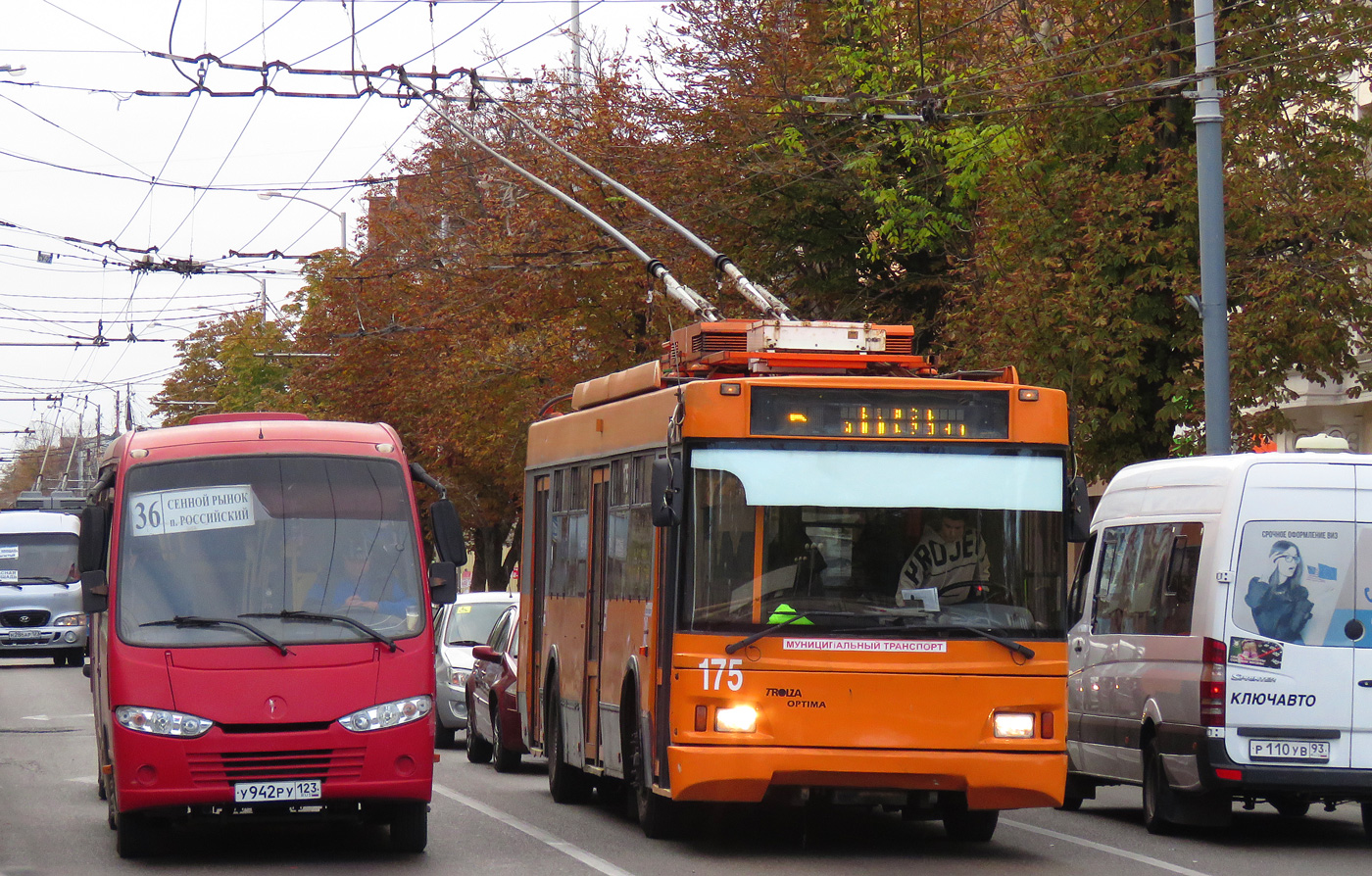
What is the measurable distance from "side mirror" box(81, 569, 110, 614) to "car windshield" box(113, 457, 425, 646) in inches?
2.7

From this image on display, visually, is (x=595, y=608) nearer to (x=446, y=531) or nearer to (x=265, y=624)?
(x=446, y=531)

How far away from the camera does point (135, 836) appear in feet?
36.9

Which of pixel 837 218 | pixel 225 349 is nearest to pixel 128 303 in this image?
pixel 837 218

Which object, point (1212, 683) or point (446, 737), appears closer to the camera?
point (1212, 683)

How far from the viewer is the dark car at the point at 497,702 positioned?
1797 cm

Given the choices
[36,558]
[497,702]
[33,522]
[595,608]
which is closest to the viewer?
[595,608]

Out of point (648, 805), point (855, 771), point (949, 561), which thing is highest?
point (949, 561)

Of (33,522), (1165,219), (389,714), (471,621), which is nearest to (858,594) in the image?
(389,714)

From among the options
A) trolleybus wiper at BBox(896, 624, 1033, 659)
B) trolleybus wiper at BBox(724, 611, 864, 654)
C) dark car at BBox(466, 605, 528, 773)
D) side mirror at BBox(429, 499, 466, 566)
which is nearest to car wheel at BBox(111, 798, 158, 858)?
side mirror at BBox(429, 499, 466, 566)

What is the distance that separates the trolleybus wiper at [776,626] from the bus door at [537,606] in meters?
4.65

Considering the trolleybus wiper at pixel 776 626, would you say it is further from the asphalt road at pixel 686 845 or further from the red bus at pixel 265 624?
the red bus at pixel 265 624

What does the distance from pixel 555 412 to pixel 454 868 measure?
20.9 ft

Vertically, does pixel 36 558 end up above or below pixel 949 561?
above

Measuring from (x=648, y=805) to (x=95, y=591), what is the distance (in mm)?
3381
